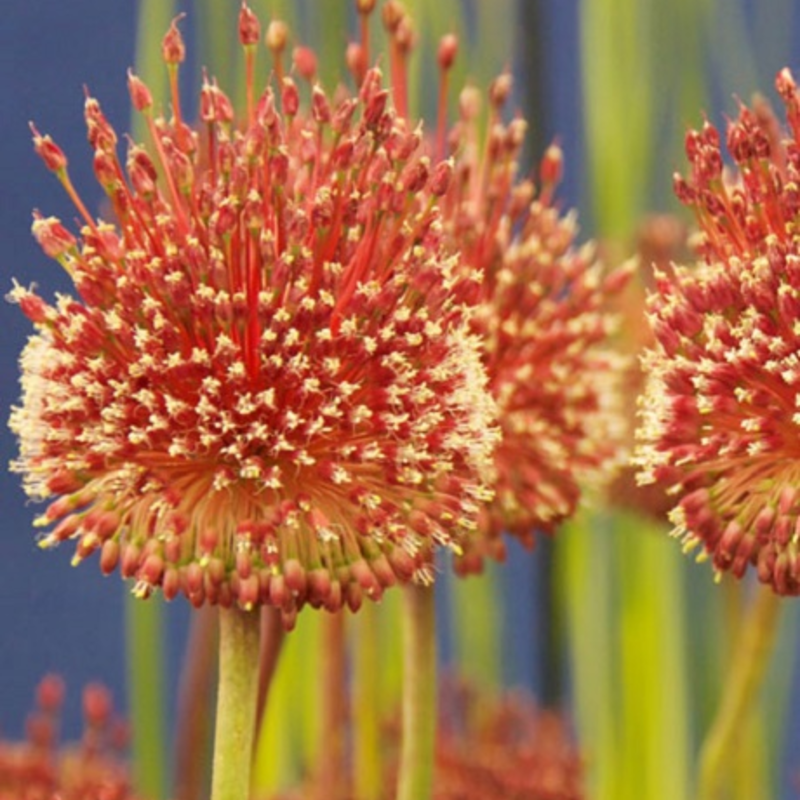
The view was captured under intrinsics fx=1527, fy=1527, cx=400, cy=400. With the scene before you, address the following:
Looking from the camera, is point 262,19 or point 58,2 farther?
point 58,2

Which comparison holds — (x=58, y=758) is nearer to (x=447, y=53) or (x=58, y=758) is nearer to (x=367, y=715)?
(x=367, y=715)

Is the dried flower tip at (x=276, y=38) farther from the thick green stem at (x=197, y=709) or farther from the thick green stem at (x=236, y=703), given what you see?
the thick green stem at (x=197, y=709)

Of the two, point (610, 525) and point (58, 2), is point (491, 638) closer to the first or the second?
point (610, 525)

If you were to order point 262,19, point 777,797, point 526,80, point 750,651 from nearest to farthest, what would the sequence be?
point 750,651, point 262,19, point 777,797, point 526,80

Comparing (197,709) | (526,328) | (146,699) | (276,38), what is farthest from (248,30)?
(146,699)

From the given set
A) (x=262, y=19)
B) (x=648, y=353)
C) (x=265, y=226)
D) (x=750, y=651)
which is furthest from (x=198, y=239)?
(x=262, y=19)

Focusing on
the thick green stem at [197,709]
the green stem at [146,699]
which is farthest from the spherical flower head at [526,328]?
the green stem at [146,699]

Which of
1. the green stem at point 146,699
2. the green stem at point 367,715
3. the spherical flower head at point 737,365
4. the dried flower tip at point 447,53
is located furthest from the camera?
the green stem at point 146,699

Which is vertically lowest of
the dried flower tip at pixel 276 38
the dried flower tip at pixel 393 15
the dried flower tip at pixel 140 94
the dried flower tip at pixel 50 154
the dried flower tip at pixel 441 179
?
the dried flower tip at pixel 441 179
